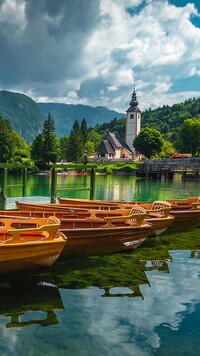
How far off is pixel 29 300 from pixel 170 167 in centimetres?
7076

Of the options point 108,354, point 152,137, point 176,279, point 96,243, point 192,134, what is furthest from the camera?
point 152,137

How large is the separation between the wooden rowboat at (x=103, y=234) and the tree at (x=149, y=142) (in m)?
89.1

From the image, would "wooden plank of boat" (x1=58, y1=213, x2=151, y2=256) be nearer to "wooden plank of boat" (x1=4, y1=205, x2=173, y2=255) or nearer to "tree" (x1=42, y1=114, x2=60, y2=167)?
"wooden plank of boat" (x1=4, y1=205, x2=173, y2=255)

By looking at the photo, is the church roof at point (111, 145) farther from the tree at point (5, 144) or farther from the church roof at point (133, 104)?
the tree at point (5, 144)

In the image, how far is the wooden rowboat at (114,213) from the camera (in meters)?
14.4

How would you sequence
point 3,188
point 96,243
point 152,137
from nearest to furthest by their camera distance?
1. point 96,243
2. point 3,188
3. point 152,137

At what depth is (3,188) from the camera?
21.5 metres

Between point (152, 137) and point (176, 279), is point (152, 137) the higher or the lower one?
the higher one

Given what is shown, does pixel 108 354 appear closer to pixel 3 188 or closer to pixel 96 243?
pixel 96 243

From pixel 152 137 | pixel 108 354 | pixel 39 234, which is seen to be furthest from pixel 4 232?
pixel 152 137

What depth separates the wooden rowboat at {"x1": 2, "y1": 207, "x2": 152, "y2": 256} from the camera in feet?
39.0

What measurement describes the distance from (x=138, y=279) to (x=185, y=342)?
3.34 metres

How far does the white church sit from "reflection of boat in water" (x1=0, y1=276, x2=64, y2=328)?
368 ft

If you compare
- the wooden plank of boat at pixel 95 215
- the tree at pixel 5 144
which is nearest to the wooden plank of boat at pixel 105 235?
the wooden plank of boat at pixel 95 215
